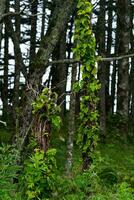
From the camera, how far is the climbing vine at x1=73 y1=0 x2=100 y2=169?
9.06 meters

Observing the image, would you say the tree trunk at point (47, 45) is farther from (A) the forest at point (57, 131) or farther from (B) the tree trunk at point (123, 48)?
(B) the tree trunk at point (123, 48)

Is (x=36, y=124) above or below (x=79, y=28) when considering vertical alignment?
below

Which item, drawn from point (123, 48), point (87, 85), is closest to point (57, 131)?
point (87, 85)

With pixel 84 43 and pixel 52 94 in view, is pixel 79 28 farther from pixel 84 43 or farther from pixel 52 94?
pixel 52 94

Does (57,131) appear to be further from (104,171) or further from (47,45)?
(104,171)

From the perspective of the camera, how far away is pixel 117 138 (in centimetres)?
2019

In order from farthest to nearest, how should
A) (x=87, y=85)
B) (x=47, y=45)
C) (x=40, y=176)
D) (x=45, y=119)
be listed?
(x=47, y=45), (x=87, y=85), (x=45, y=119), (x=40, y=176)

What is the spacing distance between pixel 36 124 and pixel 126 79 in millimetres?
12428

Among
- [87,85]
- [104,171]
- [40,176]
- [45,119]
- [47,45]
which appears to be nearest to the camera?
[40,176]

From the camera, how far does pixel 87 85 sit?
29.8 ft

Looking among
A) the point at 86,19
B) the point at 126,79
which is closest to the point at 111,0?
the point at 126,79

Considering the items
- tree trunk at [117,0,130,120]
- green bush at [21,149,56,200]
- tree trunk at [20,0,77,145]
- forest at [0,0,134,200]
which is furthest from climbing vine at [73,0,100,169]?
tree trunk at [117,0,130,120]

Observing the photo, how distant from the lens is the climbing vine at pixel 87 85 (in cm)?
906

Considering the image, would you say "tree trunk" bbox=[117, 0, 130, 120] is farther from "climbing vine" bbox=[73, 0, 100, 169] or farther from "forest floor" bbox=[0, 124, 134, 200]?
"climbing vine" bbox=[73, 0, 100, 169]
